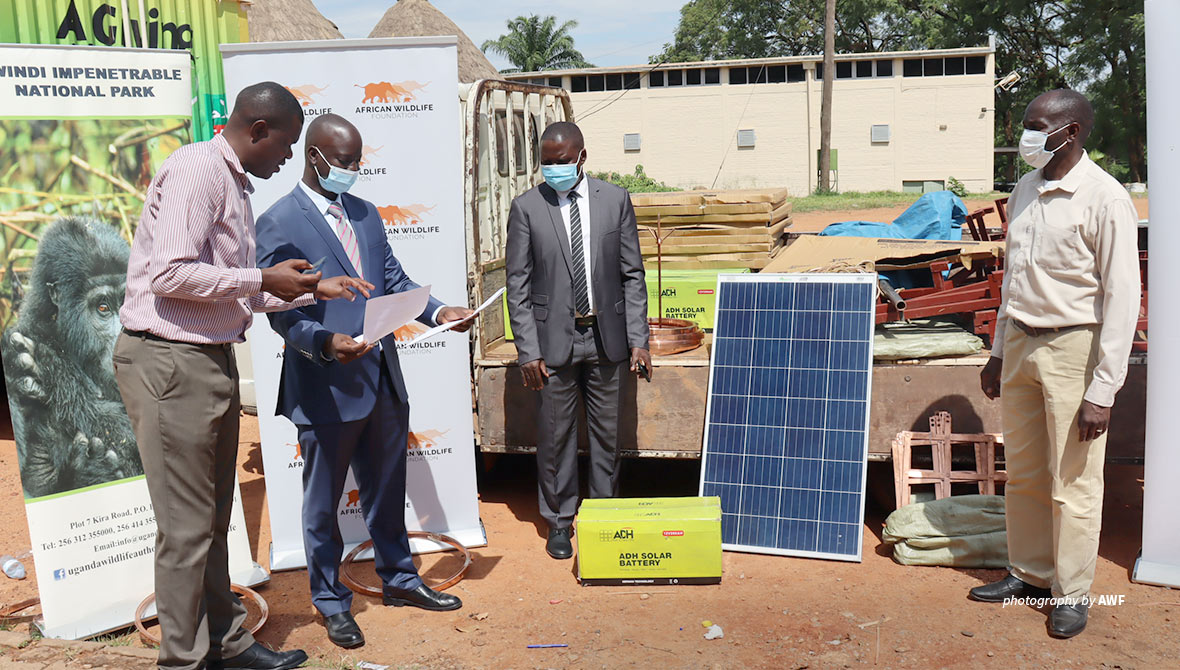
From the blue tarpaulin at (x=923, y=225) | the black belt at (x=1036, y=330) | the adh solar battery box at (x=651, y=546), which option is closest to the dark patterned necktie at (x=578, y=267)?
the adh solar battery box at (x=651, y=546)

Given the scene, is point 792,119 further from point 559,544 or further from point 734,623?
point 734,623

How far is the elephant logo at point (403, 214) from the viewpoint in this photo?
→ 16.8 ft

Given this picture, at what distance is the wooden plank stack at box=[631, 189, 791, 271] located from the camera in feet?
23.9

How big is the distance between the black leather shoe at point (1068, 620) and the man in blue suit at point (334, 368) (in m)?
2.87

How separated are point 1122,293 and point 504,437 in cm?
347

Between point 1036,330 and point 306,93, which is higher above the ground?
point 306,93

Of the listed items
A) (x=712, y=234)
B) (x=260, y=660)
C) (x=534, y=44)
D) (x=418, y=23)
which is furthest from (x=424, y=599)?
(x=534, y=44)

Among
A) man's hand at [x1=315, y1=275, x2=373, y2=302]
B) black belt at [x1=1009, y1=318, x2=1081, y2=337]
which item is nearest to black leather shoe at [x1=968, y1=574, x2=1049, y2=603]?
black belt at [x1=1009, y1=318, x2=1081, y2=337]

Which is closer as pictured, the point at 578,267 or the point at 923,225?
the point at 578,267

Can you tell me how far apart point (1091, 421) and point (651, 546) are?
2081 mm

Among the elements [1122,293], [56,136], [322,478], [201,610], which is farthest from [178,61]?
[1122,293]

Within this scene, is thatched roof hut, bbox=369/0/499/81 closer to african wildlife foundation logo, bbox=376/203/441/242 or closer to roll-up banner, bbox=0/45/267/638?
african wildlife foundation logo, bbox=376/203/441/242

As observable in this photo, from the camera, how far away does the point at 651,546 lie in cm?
476

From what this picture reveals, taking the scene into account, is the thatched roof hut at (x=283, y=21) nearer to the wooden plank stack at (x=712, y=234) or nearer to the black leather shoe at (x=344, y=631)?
the wooden plank stack at (x=712, y=234)
